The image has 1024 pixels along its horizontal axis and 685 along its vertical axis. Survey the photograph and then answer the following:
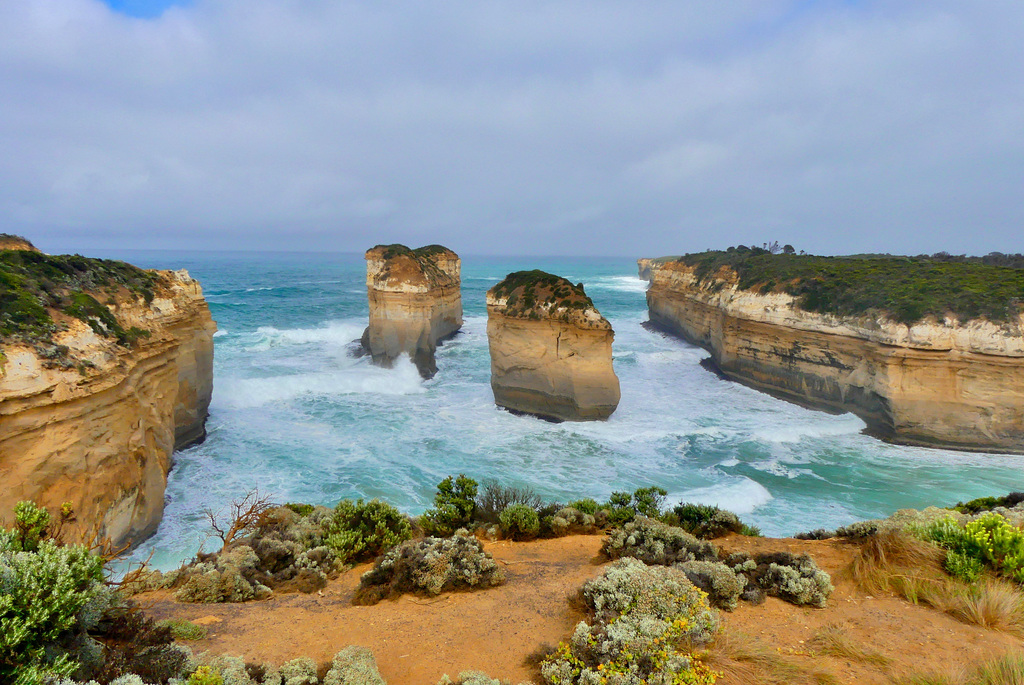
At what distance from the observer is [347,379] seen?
21.3 m

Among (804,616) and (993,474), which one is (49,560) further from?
(993,474)

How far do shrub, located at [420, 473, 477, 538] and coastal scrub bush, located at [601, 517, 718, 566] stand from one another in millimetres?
2491

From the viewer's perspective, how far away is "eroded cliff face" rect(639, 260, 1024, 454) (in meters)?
14.8

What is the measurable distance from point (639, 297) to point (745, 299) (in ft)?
127

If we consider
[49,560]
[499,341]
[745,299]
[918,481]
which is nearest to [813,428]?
[918,481]

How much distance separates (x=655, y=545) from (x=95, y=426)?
10172 millimetres

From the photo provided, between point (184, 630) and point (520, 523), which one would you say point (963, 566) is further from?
point (184, 630)

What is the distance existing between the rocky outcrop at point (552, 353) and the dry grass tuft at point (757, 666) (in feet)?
42.4

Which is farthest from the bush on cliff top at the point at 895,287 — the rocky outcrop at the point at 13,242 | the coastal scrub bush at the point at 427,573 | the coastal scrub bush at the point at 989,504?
the rocky outcrop at the point at 13,242

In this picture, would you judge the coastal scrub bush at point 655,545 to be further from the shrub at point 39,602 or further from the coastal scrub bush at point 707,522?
the shrub at point 39,602

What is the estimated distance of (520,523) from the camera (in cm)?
A: 755

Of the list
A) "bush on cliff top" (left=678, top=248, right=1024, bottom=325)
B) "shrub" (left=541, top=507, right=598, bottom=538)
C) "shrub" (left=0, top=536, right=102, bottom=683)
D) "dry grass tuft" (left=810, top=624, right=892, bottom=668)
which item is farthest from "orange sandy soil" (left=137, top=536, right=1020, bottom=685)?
"bush on cliff top" (left=678, top=248, right=1024, bottom=325)

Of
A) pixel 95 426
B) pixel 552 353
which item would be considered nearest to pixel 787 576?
pixel 95 426

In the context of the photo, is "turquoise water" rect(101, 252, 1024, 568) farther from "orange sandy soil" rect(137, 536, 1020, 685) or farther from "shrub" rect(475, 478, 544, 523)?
"orange sandy soil" rect(137, 536, 1020, 685)
